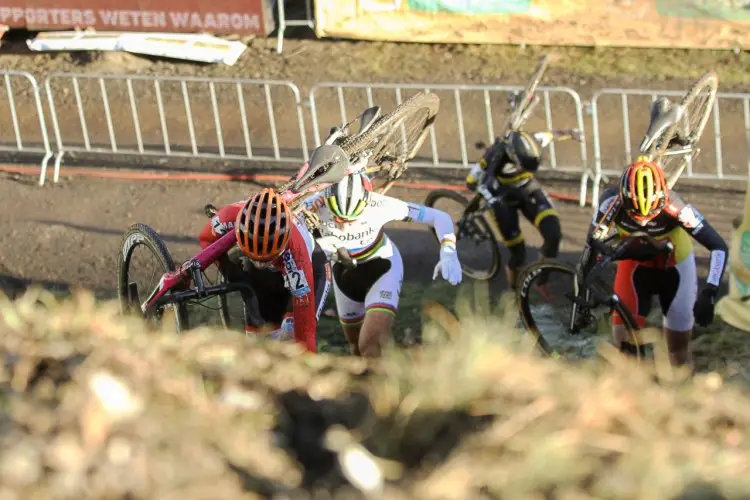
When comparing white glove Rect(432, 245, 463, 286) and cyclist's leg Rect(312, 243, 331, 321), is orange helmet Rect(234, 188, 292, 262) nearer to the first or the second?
cyclist's leg Rect(312, 243, 331, 321)

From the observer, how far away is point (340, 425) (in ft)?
13.6

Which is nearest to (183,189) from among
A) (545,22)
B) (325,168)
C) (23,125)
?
(23,125)

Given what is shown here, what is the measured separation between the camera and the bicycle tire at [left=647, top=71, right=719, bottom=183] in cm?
805

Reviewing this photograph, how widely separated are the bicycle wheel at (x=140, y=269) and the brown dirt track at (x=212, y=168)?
7.83 feet

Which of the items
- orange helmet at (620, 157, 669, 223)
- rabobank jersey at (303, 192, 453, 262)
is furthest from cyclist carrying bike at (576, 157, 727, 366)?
rabobank jersey at (303, 192, 453, 262)

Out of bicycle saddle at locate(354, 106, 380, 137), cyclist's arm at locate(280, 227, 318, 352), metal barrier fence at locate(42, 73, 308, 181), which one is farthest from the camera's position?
metal barrier fence at locate(42, 73, 308, 181)

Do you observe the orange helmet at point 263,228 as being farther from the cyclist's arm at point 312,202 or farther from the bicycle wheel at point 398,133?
the bicycle wheel at point 398,133

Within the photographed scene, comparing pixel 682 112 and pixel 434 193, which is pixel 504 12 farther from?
pixel 682 112

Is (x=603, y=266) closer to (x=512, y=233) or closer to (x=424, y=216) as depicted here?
(x=424, y=216)

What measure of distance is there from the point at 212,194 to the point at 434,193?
3054mm

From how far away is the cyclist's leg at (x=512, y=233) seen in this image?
953cm

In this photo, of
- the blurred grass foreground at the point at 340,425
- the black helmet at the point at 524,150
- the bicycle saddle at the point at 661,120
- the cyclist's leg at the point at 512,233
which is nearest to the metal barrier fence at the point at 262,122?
the cyclist's leg at the point at 512,233

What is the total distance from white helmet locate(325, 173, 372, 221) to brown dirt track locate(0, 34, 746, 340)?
272 centimetres

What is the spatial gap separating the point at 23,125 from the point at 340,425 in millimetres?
11638
